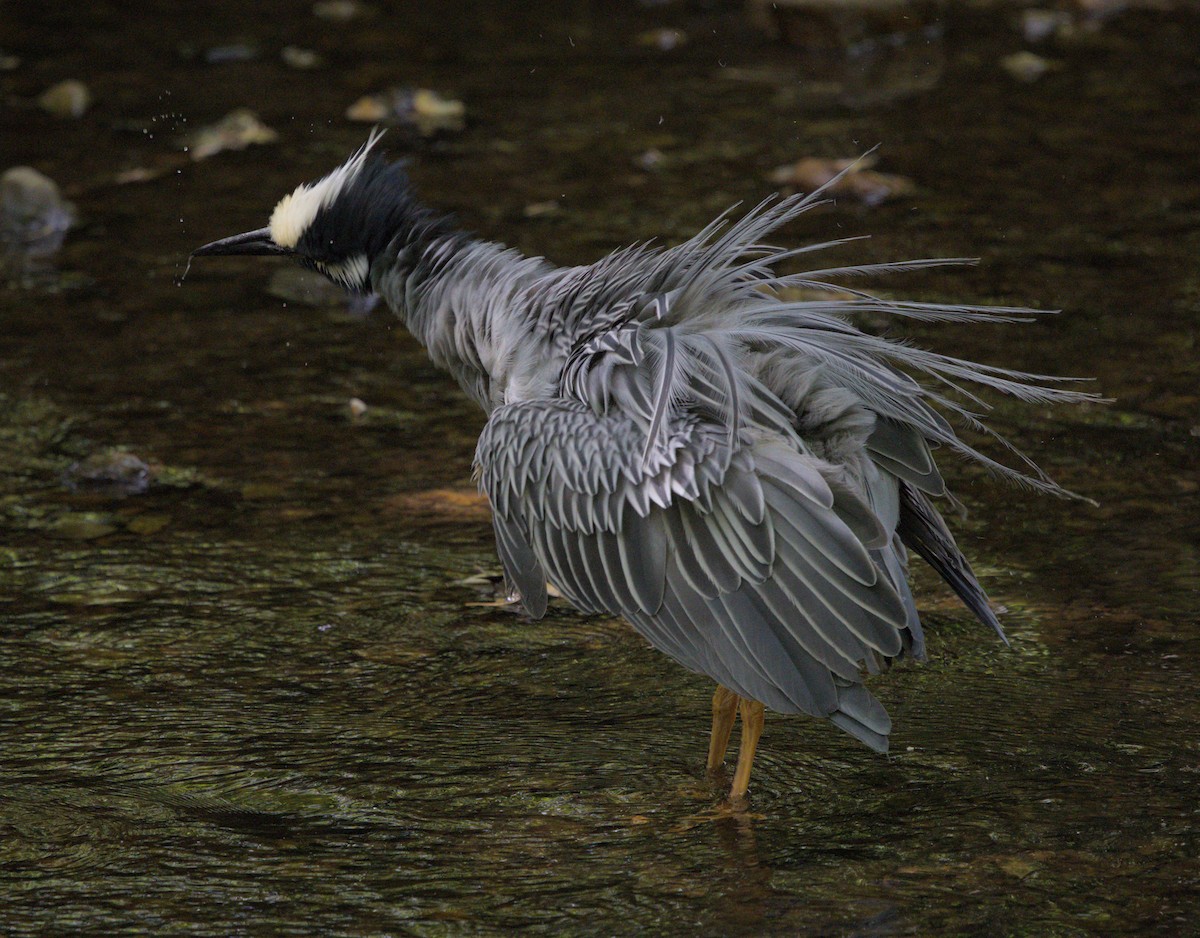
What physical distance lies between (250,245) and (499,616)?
1.55 m

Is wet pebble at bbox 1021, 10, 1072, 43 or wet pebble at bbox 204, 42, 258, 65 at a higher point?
wet pebble at bbox 1021, 10, 1072, 43

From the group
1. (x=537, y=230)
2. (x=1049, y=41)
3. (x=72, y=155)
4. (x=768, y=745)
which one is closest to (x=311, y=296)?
(x=537, y=230)

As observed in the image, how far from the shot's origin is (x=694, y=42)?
1306 centimetres

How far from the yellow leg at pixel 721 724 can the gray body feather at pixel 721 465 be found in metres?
0.26

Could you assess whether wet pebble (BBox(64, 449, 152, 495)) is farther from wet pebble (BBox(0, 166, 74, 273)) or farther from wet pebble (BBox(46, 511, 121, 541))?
wet pebble (BBox(0, 166, 74, 273))

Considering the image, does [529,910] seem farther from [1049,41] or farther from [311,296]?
[1049,41]

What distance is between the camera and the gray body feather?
4102mm

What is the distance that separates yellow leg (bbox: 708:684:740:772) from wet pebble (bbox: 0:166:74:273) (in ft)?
20.2

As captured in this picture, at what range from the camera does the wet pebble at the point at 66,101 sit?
37.6 feet

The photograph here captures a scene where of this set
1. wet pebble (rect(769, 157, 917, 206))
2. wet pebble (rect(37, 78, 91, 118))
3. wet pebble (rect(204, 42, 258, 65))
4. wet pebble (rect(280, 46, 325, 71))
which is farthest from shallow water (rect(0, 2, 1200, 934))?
wet pebble (rect(204, 42, 258, 65))

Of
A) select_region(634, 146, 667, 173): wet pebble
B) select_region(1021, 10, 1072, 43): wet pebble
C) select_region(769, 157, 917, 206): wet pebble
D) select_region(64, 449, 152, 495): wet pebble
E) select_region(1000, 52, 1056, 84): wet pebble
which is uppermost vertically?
select_region(1021, 10, 1072, 43): wet pebble

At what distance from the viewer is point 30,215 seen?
9.48 metres

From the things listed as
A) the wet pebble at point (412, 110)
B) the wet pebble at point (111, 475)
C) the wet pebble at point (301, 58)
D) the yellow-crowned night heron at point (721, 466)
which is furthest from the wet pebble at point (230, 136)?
the yellow-crowned night heron at point (721, 466)

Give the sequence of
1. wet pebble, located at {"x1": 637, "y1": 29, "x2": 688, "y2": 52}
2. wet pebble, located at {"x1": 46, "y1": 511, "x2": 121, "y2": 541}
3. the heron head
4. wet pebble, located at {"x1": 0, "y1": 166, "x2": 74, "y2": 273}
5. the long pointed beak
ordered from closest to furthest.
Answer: the heron head, the long pointed beak, wet pebble, located at {"x1": 46, "y1": 511, "x2": 121, "y2": 541}, wet pebble, located at {"x1": 0, "y1": 166, "x2": 74, "y2": 273}, wet pebble, located at {"x1": 637, "y1": 29, "x2": 688, "y2": 52}
